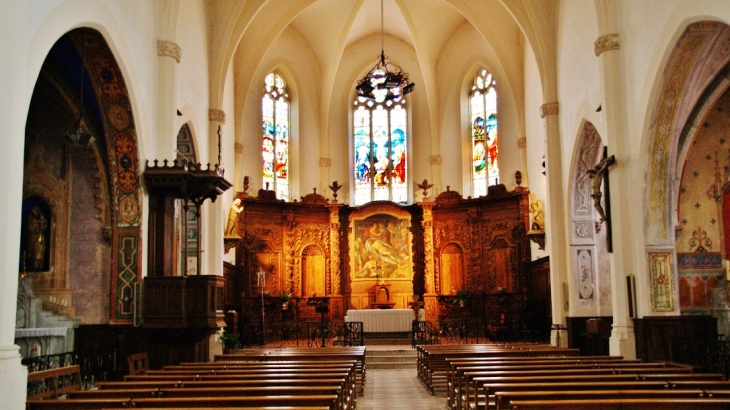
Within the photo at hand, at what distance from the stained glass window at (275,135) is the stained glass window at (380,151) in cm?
275

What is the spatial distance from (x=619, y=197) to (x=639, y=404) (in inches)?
365

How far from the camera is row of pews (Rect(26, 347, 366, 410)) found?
6848 mm

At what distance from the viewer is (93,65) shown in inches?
540

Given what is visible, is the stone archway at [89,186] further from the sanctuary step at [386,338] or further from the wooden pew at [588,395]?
the sanctuary step at [386,338]

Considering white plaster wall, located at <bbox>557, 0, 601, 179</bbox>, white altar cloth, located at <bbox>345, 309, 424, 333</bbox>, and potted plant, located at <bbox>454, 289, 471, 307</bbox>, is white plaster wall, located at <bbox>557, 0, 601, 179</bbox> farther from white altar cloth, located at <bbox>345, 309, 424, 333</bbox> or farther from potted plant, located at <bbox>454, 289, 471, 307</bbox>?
potted plant, located at <bbox>454, 289, 471, 307</bbox>

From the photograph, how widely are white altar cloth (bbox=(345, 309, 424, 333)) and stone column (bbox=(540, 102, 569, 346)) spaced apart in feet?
15.1

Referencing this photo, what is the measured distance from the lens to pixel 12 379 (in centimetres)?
840

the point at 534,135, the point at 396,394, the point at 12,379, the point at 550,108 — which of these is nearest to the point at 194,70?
the point at 550,108

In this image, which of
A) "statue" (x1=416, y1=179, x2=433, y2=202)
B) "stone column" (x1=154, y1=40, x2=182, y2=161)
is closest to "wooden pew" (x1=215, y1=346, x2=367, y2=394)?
"stone column" (x1=154, y1=40, x2=182, y2=161)

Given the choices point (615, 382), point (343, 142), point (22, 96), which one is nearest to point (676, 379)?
point (615, 382)

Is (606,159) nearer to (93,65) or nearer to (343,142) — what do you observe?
(93,65)

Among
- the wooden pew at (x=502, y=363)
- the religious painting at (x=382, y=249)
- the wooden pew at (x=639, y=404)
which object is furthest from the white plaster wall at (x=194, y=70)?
the wooden pew at (x=639, y=404)

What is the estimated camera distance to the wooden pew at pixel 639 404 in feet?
20.4

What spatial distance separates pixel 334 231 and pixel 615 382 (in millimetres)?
18763
